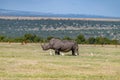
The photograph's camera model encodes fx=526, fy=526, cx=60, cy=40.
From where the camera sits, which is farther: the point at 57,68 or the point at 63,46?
the point at 63,46

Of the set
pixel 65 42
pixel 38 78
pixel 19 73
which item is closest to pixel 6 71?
pixel 19 73

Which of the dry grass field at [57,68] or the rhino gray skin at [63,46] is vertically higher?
the dry grass field at [57,68]

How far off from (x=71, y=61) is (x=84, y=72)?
20.2 ft

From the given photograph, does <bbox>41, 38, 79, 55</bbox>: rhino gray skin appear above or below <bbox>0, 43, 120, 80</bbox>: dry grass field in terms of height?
below

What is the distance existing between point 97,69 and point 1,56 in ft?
33.6

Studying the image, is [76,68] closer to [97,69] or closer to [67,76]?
[97,69]

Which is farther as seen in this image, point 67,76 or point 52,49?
point 52,49

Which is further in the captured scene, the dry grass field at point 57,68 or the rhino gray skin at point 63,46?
the rhino gray skin at point 63,46

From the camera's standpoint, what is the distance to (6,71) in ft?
99.0

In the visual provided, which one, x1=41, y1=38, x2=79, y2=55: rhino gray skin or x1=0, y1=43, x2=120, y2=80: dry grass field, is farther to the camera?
x1=41, y1=38, x2=79, y2=55: rhino gray skin

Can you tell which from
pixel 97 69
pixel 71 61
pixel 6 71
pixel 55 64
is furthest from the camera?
pixel 71 61

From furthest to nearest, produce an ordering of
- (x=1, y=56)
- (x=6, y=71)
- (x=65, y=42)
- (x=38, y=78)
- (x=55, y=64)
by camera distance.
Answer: (x=65, y=42) < (x=1, y=56) < (x=55, y=64) < (x=6, y=71) < (x=38, y=78)

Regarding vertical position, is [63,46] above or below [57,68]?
below

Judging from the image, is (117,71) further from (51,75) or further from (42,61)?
(42,61)
